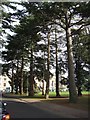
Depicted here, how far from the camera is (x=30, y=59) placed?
67.5 metres

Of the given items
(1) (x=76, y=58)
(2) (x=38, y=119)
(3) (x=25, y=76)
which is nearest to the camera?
(2) (x=38, y=119)

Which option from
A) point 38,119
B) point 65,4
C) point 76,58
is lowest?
point 38,119

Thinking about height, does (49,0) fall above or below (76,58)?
above

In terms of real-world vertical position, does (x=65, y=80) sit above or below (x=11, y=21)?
below

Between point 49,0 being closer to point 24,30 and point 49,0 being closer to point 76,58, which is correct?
point 24,30

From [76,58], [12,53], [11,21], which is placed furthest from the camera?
[12,53]

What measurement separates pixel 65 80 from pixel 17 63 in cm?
2080

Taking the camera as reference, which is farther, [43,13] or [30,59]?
[30,59]

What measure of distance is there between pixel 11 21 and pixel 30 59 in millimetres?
16289

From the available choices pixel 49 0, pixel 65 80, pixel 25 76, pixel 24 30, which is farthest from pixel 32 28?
pixel 25 76

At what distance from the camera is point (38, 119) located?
20781 millimetres

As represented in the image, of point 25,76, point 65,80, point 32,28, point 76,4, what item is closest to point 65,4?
point 76,4

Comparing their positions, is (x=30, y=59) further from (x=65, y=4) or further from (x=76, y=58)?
(x=65, y=4)

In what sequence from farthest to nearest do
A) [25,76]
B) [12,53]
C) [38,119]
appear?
[25,76] < [12,53] < [38,119]
